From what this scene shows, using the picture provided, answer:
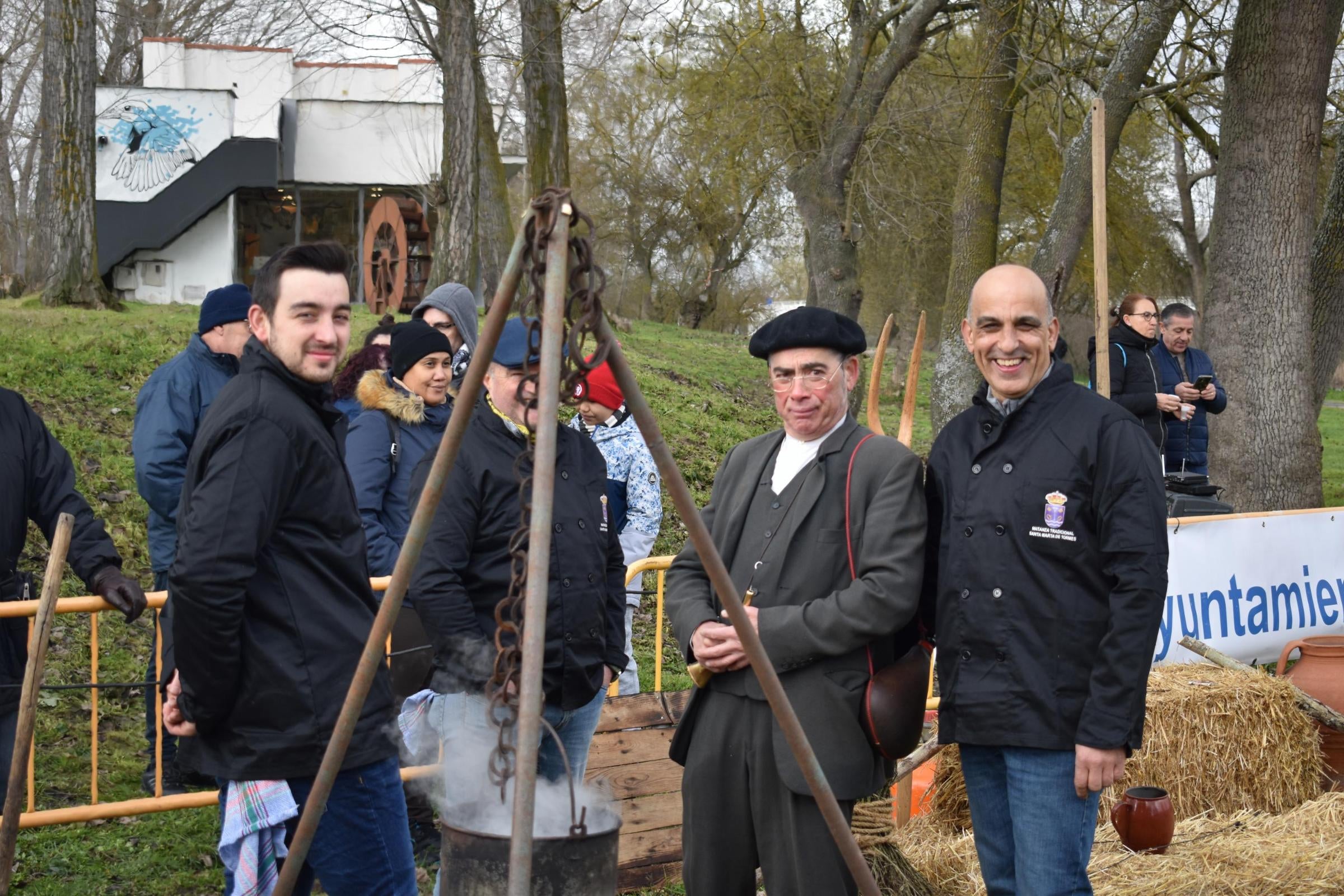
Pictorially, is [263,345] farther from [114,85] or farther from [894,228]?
[114,85]

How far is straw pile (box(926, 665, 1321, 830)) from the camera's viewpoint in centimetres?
515

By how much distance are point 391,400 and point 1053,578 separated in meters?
2.70

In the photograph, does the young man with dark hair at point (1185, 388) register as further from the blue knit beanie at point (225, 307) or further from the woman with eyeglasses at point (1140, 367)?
the blue knit beanie at point (225, 307)

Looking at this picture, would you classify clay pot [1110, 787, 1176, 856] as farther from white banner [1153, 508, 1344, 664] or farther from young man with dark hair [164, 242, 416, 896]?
young man with dark hair [164, 242, 416, 896]

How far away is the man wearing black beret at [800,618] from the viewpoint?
301 centimetres

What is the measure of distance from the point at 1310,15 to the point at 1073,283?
18.4 meters

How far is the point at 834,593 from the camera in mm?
3072

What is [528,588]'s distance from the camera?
2.05 metres

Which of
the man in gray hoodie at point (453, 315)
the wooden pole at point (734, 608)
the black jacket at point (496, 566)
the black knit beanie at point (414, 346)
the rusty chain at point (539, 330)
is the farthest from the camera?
the man in gray hoodie at point (453, 315)

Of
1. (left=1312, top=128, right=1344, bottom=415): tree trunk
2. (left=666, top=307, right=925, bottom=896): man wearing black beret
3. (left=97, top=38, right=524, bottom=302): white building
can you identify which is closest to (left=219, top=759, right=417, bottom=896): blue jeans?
(left=666, top=307, right=925, bottom=896): man wearing black beret

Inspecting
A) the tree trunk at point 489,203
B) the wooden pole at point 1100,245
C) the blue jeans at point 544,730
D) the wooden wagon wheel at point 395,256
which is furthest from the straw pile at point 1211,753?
the wooden wagon wheel at point 395,256

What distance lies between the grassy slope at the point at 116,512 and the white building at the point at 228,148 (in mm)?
7951

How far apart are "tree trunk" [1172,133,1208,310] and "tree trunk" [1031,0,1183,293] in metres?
12.3

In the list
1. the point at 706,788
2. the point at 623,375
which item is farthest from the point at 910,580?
the point at 623,375
